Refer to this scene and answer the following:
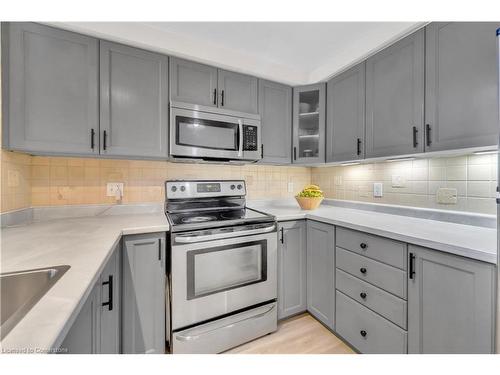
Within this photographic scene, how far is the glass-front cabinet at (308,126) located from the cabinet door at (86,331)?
6.27 ft

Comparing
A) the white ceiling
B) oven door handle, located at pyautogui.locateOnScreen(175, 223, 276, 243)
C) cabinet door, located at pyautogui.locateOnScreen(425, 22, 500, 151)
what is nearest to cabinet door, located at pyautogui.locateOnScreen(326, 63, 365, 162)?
the white ceiling

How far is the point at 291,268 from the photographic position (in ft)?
6.21

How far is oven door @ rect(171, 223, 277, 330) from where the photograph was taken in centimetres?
144

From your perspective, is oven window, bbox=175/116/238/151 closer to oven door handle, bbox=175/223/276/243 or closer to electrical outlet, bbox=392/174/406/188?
oven door handle, bbox=175/223/276/243

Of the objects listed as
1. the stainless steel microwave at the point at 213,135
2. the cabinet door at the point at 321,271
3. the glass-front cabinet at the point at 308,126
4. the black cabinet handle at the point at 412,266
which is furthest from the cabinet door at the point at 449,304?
the stainless steel microwave at the point at 213,135

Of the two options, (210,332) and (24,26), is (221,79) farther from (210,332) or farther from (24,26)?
(210,332)

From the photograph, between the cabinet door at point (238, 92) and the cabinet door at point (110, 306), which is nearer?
the cabinet door at point (110, 306)

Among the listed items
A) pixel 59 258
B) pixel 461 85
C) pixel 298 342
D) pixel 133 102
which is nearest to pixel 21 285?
pixel 59 258

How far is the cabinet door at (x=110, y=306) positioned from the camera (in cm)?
104

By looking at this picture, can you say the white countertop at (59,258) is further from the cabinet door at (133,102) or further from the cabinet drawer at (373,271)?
the cabinet drawer at (373,271)

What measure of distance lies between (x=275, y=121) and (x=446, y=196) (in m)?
1.48

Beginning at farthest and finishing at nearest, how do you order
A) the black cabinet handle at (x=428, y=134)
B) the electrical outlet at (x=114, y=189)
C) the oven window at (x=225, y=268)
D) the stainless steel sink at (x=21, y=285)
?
the electrical outlet at (x=114, y=189)
the oven window at (x=225, y=268)
the black cabinet handle at (x=428, y=134)
the stainless steel sink at (x=21, y=285)

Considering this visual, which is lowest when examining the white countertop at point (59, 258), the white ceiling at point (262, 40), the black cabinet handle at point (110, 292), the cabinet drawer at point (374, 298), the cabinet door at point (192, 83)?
the cabinet drawer at point (374, 298)
